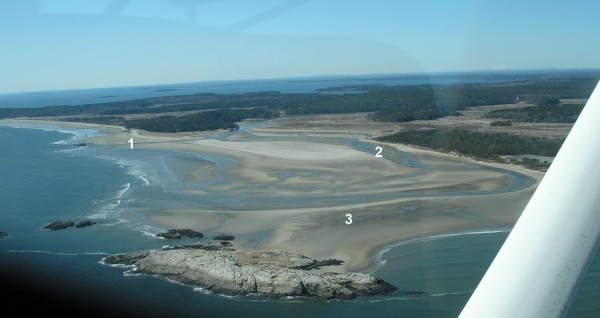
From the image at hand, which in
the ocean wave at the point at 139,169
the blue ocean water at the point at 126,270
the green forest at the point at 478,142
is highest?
the green forest at the point at 478,142

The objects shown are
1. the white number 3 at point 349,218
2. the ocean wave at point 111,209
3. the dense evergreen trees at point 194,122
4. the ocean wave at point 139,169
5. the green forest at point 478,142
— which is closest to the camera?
the white number 3 at point 349,218

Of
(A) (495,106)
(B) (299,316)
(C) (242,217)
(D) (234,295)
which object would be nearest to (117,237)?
(C) (242,217)

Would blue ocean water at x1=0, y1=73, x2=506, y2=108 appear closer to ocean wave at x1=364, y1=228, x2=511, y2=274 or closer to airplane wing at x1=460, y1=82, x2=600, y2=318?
ocean wave at x1=364, y1=228, x2=511, y2=274

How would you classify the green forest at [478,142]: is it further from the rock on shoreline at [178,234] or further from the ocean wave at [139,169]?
the rock on shoreline at [178,234]

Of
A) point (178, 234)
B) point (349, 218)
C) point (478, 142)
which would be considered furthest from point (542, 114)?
point (178, 234)

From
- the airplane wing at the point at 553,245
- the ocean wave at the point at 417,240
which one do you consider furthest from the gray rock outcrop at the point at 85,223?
the airplane wing at the point at 553,245

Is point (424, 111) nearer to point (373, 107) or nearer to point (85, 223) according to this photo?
point (373, 107)
